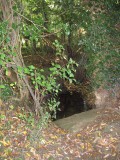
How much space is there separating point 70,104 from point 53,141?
472cm

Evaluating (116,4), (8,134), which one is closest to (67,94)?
(116,4)

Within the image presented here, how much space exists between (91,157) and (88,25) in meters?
3.57

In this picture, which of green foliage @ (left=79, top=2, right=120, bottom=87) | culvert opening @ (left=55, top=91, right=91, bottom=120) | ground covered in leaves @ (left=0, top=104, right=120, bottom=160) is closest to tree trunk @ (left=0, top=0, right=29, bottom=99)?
ground covered in leaves @ (left=0, top=104, right=120, bottom=160)

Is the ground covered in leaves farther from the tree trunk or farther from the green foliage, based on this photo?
the green foliage

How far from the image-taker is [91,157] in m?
3.88

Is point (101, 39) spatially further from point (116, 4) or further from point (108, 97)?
point (108, 97)

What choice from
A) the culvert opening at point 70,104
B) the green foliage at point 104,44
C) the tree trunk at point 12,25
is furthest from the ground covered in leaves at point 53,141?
the culvert opening at point 70,104

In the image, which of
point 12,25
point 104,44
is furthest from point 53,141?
point 104,44

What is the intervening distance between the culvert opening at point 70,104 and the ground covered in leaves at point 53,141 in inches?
130

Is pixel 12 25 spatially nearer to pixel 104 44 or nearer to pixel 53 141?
pixel 53 141

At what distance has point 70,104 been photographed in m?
8.91

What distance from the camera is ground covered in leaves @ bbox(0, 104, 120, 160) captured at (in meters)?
3.78

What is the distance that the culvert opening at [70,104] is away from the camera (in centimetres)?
821

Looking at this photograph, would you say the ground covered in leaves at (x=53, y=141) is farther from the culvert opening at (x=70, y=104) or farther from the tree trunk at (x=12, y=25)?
the culvert opening at (x=70, y=104)
